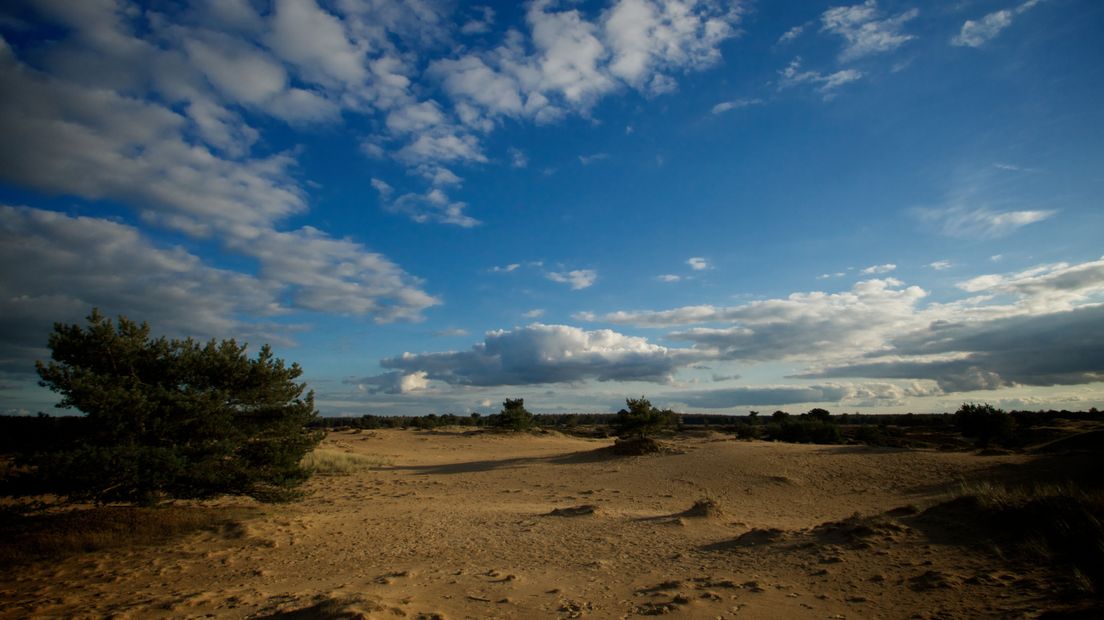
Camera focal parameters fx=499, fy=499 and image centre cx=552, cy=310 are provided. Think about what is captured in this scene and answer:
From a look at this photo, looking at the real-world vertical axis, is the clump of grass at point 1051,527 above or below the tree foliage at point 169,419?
below

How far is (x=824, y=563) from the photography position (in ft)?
27.0

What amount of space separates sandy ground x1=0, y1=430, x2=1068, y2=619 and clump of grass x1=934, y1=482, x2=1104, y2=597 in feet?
1.80

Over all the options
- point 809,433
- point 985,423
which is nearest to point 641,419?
point 809,433

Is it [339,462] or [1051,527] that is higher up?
[1051,527]

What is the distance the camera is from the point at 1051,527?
805 cm

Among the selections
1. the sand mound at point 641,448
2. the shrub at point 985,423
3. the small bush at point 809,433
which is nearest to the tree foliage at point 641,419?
the sand mound at point 641,448

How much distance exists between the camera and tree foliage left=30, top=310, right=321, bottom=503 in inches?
396

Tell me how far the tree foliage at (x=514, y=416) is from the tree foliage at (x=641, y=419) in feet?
64.1

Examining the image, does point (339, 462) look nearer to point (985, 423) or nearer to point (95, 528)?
point (95, 528)

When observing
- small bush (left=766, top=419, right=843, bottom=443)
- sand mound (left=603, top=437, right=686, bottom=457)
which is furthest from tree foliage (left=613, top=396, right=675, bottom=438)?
small bush (left=766, top=419, right=843, bottom=443)

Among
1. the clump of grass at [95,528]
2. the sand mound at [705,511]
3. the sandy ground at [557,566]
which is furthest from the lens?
the sand mound at [705,511]

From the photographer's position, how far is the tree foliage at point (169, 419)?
396 inches

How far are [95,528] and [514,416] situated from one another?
36.6m

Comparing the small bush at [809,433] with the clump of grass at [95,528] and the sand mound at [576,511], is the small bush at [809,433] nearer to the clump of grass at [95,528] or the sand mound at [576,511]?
the sand mound at [576,511]
